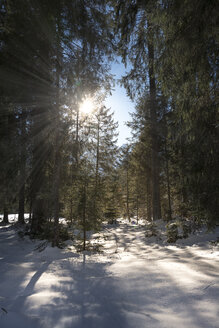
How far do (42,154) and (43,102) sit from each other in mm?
2509

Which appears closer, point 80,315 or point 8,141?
point 80,315

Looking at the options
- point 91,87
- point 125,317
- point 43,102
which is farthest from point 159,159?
point 125,317

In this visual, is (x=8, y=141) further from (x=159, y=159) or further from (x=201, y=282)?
(x=159, y=159)

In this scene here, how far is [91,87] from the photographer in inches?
307

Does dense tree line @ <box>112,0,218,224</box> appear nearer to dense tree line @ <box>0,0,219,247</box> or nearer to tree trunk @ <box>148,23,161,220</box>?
dense tree line @ <box>0,0,219,247</box>

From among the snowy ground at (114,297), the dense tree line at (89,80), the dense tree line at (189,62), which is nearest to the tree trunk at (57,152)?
the dense tree line at (89,80)

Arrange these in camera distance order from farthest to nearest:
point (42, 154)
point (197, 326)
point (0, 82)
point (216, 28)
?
1. point (42, 154)
2. point (0, 82)
3. point (216, 28)
4. point (197, 326)

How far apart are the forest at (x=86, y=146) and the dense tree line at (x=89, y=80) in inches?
1.2

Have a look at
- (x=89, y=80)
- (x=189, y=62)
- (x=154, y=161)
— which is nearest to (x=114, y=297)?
(x=189, y=62)

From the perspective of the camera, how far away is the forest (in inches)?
94.2

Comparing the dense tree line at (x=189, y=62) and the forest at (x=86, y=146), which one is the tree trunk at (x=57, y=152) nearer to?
the forest at (x=86, y=146)

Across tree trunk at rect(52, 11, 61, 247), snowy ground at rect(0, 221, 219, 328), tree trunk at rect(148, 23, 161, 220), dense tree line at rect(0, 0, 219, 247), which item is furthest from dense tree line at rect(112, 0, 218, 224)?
tree trunk at rect(148, 23, 161, 220)

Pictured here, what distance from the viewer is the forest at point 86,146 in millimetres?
2394

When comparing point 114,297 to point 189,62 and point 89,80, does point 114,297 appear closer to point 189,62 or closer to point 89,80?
point 189,62
